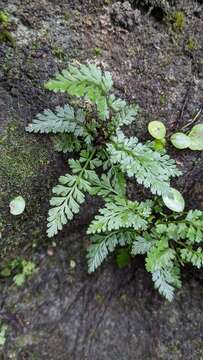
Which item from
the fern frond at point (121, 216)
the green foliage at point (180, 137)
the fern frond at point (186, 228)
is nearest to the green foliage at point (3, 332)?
the fern frond at point (121, 216)

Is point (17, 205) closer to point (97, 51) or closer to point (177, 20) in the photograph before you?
point (97, 51)

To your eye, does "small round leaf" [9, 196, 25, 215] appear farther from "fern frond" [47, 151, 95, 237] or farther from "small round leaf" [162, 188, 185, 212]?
"small round leaf" [162, 188, 185, 212]

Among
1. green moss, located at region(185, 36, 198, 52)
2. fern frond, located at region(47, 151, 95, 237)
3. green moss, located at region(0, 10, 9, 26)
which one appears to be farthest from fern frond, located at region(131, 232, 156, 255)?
green moss, located at region(0, 10, 9, 26)

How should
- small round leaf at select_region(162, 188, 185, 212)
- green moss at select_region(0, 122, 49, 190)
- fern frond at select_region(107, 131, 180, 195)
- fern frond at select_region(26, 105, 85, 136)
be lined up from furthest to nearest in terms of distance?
small round leaf at select_region(162, 188, 185, 212) < green moss at select_region(0, 122, 49, 190) < fern frond at select_region(26, 105, 85, 136) < fern frond at select_region(107, 131, 180, 195)

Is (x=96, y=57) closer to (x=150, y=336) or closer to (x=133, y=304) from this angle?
(x=133, y=304)

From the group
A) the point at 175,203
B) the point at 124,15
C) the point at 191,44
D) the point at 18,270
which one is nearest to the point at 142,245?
the point at 175,203

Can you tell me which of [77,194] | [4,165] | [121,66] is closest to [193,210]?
[77,194]
